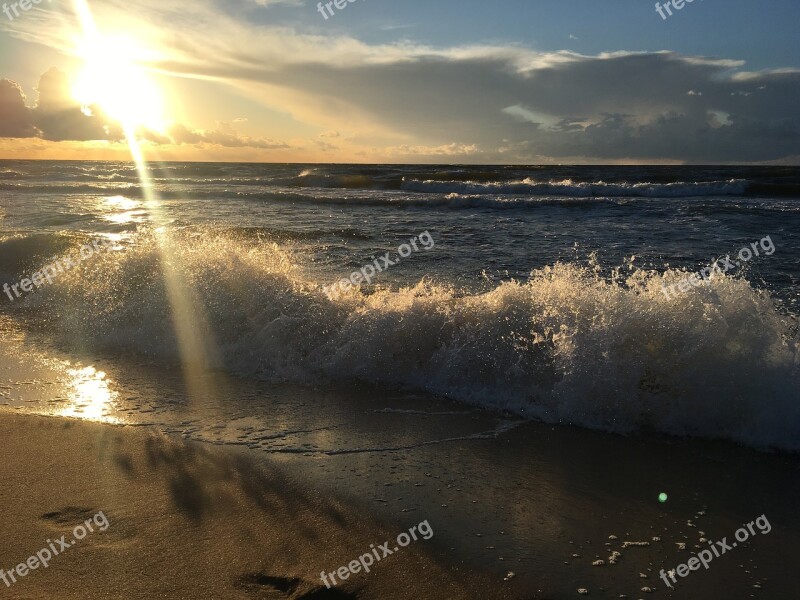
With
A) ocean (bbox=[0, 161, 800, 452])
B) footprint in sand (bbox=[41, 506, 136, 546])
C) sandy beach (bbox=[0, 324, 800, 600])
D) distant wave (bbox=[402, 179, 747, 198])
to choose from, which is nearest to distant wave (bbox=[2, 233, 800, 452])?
ocean (bbox=[0, 161, 800, 452])

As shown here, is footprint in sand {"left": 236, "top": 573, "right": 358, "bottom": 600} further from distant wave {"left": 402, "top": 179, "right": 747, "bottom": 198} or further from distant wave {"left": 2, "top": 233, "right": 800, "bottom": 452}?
distant wave {"left": 402, "top": 179, "right": 747, "bottom": 198}

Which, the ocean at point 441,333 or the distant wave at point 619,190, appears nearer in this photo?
the ocean at point 441,333

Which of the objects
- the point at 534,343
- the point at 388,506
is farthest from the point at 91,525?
the point at 534,343

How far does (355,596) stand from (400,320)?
3.75 metres

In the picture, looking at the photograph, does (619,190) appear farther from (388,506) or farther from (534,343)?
(388,506)

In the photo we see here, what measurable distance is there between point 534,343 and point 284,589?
11.4 feet

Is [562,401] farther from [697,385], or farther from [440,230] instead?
[440,230]

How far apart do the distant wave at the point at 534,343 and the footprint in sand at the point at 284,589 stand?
272 cm

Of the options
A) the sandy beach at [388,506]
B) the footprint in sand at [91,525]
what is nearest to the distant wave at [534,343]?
the sandy beach at [388,506]

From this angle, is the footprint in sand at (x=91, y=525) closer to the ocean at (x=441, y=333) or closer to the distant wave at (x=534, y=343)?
the ocean at (x=441, y=333)

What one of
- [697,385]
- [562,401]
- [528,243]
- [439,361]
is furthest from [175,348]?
[528,243]

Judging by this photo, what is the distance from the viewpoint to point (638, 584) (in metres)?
2.98

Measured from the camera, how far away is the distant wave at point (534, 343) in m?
5.05

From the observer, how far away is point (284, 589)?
2.88m
